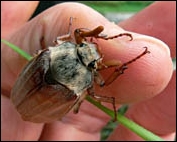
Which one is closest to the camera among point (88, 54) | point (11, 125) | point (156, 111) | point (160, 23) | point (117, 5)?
point (88, 54)

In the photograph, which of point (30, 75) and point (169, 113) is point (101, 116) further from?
point (30, 75)

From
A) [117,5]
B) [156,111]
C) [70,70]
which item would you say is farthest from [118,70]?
[117,5]

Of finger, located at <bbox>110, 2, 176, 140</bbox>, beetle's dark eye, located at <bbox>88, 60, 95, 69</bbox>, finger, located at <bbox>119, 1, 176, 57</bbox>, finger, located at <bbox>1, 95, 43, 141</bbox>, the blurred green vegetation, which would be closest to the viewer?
beetle's dark eye, located at <bbox>88, 60, 95, 69</bbox>

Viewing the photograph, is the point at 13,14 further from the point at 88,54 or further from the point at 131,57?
Result: the point at 131,57

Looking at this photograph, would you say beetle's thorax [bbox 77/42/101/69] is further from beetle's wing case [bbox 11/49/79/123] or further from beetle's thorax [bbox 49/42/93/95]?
beetle's wing case [bbox 11/49/79/123]

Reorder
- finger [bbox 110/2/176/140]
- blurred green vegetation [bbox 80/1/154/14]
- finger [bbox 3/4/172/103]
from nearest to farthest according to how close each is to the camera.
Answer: finger [bbox 3/4/172/103] → finger [bbox 110/2/176/140] → blurred green vegetation [bbox 80/1/154/14]

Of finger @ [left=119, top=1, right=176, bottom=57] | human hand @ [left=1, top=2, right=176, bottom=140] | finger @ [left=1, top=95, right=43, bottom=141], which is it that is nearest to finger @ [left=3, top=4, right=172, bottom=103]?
human hand @ [left=1, top=2, right=176, bottom=140]
